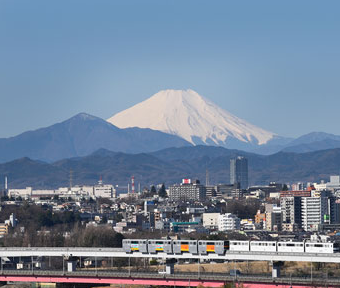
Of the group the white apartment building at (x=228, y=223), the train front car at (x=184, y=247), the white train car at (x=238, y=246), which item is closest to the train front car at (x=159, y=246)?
the train front car at (x=184, y=247)

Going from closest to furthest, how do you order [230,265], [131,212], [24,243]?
[230,265]
[24,243]
[131,212]

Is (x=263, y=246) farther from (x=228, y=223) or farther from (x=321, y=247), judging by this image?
(x=228, y=223)

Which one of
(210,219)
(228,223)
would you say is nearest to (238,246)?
(228,223)

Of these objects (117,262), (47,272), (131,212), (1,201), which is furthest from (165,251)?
(1,201)

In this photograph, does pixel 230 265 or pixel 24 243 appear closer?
pixel 230 265

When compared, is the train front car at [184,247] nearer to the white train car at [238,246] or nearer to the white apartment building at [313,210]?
the white train car at [238,246]

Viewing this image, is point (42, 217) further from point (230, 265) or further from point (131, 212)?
point (230, 265)
